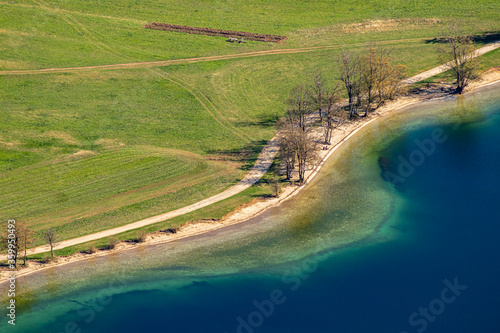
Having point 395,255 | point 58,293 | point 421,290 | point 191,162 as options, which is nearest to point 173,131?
point 191,162

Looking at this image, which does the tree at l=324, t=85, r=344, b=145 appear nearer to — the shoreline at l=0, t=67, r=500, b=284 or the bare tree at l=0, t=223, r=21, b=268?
the shoreline at l=0, t=67, r=500, b=284

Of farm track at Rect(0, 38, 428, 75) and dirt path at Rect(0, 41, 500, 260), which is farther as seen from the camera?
farm track at Rect(0, 38, 428, 75)

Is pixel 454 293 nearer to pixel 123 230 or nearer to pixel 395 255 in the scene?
pixel 395 255

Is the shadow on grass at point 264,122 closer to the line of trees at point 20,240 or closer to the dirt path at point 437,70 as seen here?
the dirt path at point 437,70

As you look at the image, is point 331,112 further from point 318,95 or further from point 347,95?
point 347,95

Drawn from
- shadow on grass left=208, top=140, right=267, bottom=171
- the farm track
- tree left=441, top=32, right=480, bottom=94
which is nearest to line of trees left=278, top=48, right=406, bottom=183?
shadow on grass left=208, top=140, right=267, bottom=171

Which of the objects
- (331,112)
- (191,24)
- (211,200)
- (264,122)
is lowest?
(211,200)

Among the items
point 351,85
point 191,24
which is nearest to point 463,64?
point 351,85
